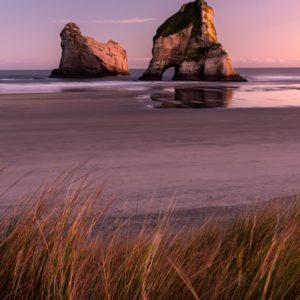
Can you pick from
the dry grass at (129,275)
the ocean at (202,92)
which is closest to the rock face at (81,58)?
the ocean at (202,92)

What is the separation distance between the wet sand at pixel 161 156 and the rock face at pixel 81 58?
81.7 metres

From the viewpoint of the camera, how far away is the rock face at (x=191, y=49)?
235ft

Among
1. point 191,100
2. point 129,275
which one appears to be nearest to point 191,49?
point 191,100

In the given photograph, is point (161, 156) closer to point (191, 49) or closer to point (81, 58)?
point (191, 49)

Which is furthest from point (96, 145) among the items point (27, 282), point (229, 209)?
point (27, 282)

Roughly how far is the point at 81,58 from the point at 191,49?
2824 cm

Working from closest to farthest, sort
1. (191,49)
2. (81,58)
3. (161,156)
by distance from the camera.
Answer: (161,156) → (191,49) → (81,58)

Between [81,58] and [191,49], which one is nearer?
[191,49]

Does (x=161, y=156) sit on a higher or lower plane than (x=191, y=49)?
lower

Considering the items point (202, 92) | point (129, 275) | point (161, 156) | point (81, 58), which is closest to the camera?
point (129, 275)

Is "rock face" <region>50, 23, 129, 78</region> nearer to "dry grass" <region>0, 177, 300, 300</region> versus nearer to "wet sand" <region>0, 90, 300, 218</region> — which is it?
"wet sand" <region>0, 90, 300, 218</region>

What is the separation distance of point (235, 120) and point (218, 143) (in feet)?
16.7

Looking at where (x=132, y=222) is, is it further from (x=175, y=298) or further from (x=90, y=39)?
(x=90, y=39)

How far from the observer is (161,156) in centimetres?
955
